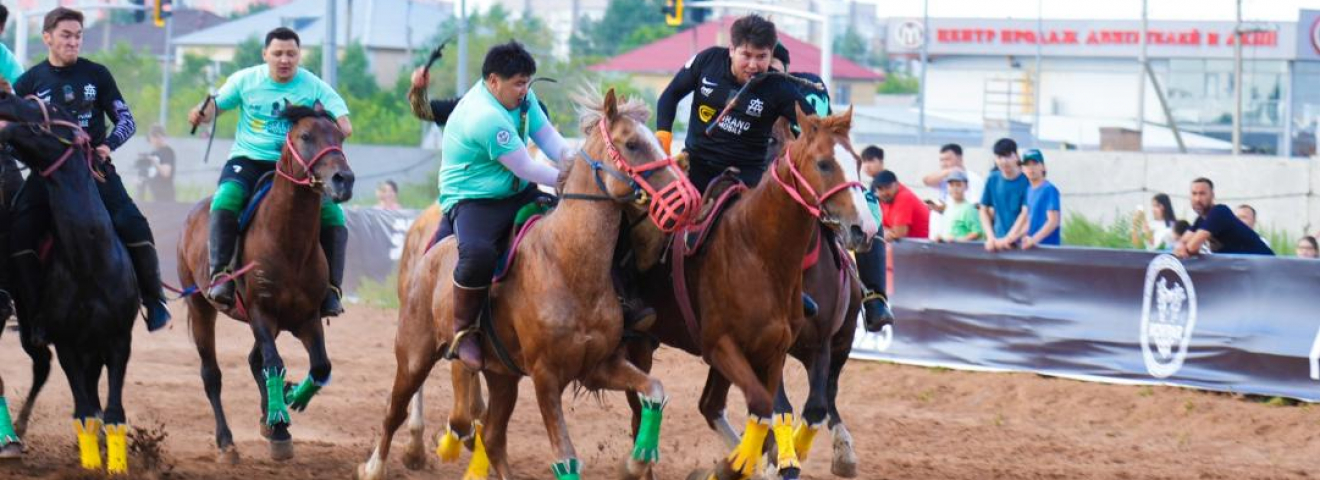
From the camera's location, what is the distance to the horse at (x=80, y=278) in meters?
9.03

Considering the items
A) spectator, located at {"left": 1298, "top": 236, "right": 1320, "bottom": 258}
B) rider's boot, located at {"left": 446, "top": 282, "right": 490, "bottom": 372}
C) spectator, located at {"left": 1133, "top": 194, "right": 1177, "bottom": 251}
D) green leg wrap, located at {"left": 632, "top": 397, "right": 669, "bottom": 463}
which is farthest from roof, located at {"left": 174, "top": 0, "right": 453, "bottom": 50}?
green leg wrap, located at {"left": 632, "top": 397, "right": 669, "bottom": 463}

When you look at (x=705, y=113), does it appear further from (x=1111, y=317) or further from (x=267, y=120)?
(x=1111, y=317)

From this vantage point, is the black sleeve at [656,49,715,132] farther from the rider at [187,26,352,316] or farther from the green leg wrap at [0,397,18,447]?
the green leg wrap at [0,397,18,447]

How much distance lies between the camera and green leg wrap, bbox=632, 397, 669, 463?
7.76 m

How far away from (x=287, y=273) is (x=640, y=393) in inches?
131

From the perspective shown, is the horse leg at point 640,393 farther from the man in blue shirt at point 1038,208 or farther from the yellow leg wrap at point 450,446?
the man in blue shirt at point 1038,208

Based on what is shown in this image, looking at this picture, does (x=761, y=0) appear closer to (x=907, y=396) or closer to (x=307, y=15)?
(x=907, y=396)

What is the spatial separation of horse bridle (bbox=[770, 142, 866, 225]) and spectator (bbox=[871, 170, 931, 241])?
6.04 m

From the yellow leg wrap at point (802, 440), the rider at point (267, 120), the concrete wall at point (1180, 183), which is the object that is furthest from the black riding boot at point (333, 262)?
the concrete wall at point (1180, 183)

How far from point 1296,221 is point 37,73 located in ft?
50.5

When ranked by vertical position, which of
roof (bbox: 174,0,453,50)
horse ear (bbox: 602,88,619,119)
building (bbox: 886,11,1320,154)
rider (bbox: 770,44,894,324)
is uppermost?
roof (bbox: 174,0,453,50)

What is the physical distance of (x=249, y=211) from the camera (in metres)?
10.5

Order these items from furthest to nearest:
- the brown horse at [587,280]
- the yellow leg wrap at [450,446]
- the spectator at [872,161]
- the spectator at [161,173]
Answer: the spectator at [161,173] → the spectator at [872,161] → the yellow leg wrap at [450,446] → the brown horse at [587,280]

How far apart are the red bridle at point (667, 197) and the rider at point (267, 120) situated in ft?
11.0
